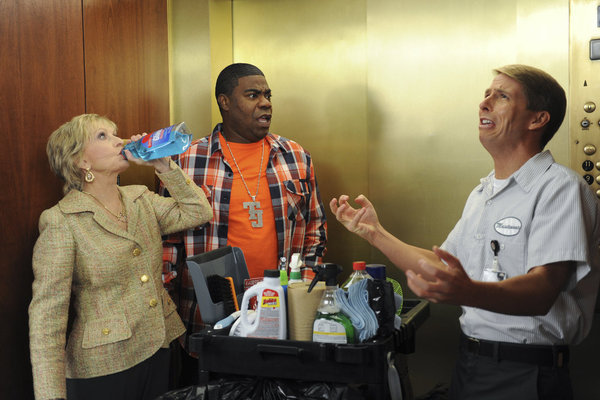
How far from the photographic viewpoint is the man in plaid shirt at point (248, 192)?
9.18 ft

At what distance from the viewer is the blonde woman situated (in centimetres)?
198

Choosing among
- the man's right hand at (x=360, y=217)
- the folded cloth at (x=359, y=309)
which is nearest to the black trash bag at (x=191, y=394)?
the folded cloth at (x=359, y=309)

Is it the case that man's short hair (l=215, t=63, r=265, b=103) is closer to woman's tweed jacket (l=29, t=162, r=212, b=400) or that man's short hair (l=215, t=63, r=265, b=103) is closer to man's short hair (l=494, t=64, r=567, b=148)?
woman's tweed jacket (l=29, t=162, r=212, b=400)

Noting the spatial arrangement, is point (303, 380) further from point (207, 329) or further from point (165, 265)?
point (165, 265)

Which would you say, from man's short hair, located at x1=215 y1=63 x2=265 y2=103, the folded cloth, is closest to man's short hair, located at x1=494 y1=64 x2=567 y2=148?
the folded cloth

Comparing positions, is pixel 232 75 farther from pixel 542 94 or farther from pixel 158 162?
pixel 542 94

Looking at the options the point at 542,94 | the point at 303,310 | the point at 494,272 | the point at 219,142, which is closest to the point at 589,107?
the point at 542,94

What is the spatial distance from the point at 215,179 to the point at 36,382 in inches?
48.3

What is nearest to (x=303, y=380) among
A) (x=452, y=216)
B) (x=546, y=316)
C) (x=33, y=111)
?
(x=546, y=316)

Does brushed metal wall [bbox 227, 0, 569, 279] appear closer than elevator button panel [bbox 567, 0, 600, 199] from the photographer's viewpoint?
No

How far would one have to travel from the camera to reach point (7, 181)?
212 centimetres

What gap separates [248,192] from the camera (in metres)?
2.86

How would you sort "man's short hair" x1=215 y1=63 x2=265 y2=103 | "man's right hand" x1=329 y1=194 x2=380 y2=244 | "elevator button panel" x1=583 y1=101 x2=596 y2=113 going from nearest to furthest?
1. "man's right hand" x1=329 y1=194 x2=380 y2=244
2. "elevator button panel" x1=583 y1=101 x2=596 y2=113
3. "man's short hair" x1=215 y1=63 x2=265 y2=103

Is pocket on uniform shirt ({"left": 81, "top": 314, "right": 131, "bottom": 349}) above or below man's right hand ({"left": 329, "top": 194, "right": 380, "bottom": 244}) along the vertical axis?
below
